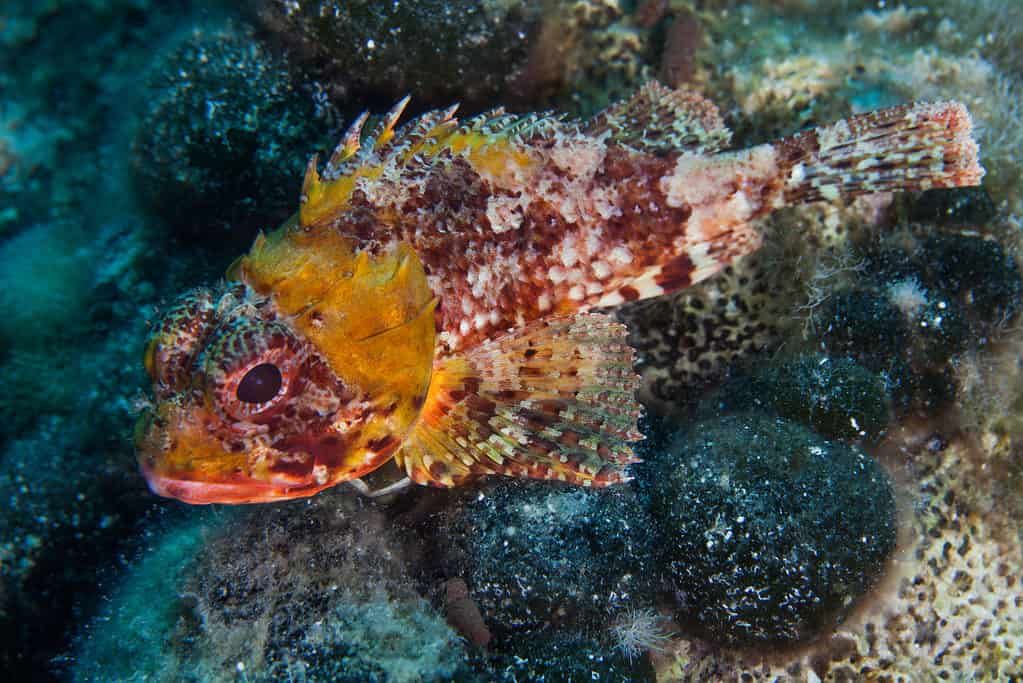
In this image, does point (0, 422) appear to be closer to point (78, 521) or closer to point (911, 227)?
point (78, 521)

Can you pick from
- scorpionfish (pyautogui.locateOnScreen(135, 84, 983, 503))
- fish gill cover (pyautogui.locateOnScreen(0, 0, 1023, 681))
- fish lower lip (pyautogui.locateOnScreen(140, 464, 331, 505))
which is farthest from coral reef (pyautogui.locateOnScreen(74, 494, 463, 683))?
fish lower lip (pyautogui.locateOnScreen(140, 464, 331, 505))

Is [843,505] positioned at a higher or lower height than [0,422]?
higher

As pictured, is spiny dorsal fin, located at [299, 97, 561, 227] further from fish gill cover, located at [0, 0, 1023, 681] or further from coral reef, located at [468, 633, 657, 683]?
coral reef, located at [468, 633, 657, 683]

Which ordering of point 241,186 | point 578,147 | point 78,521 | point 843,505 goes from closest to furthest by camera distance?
point 843,505 → point 578,147 → point 78,521 → point 241,186

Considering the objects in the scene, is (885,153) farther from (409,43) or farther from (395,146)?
(409,43)

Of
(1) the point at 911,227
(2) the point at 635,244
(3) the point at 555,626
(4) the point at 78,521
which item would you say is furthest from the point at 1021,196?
(4) the point at 78,521

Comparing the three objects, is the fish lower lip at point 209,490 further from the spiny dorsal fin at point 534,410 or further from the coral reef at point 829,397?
the coral reef at point 829,397

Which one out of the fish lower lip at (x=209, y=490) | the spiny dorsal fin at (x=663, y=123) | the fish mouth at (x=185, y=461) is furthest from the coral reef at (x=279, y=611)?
the spiny dorsal fin at (x=663, y=123)

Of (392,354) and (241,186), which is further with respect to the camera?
(241,186)
